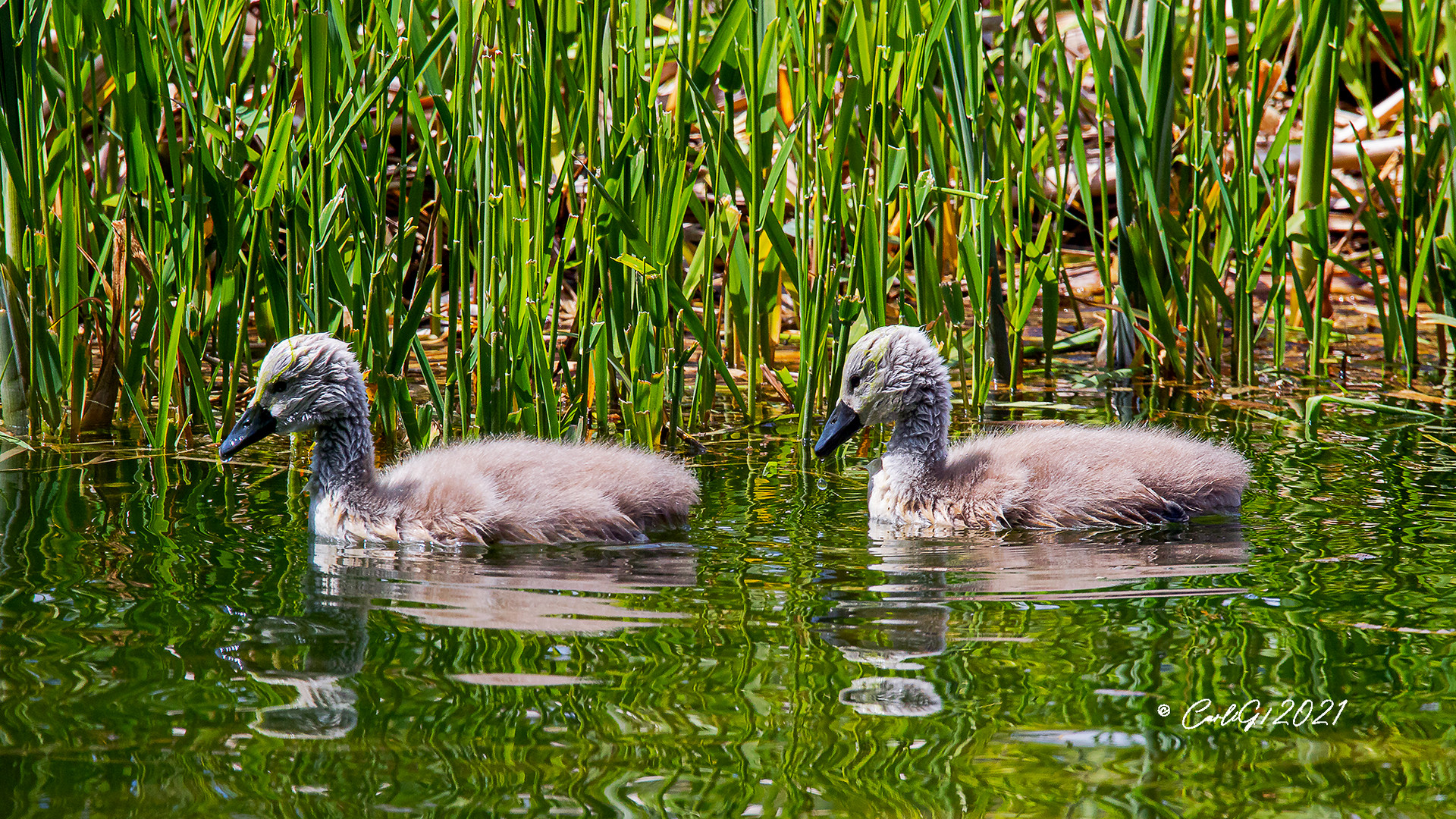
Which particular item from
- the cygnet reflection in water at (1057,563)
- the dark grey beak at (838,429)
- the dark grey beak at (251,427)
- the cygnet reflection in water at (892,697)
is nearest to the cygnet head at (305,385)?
the dark grey beak at (251,427)

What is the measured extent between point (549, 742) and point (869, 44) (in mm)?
2994

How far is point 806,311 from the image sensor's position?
5.01 metres

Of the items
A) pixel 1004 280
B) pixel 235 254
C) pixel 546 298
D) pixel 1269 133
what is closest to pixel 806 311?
pixel 546 298

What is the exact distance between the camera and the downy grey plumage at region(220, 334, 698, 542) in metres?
4.29

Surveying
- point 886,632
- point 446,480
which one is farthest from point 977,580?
point 446,480

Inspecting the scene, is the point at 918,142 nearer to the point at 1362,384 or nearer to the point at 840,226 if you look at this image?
the point at 840,226

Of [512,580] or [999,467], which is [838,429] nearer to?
[999,467]

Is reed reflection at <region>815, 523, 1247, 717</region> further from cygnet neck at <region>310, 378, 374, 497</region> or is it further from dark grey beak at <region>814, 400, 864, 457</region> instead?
cygnet neck at <region>310, 378, 374, 497</region>

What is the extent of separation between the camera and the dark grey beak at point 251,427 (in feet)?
15.0

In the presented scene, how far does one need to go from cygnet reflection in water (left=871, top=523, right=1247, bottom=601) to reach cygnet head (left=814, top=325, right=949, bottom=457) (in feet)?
1.68

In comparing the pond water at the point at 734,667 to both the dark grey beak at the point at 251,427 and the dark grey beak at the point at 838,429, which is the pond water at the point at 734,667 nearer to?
the dark grey beak at the point at 251,427

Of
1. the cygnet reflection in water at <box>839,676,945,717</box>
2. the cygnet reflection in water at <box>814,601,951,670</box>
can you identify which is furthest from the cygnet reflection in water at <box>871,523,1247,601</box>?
the cygnet reflection in water at <box>839,676,945,717</box>

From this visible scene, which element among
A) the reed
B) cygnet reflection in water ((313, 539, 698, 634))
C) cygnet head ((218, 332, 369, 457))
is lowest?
cygnet reflection in water ((313, 539, 698, 634))

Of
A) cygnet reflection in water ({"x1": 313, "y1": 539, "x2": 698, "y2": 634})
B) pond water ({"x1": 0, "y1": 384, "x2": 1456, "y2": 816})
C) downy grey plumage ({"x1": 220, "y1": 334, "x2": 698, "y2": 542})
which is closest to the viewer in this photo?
pond water ({"x1": 0, "y1": 384, "x2": 1456, "y2": 816})
